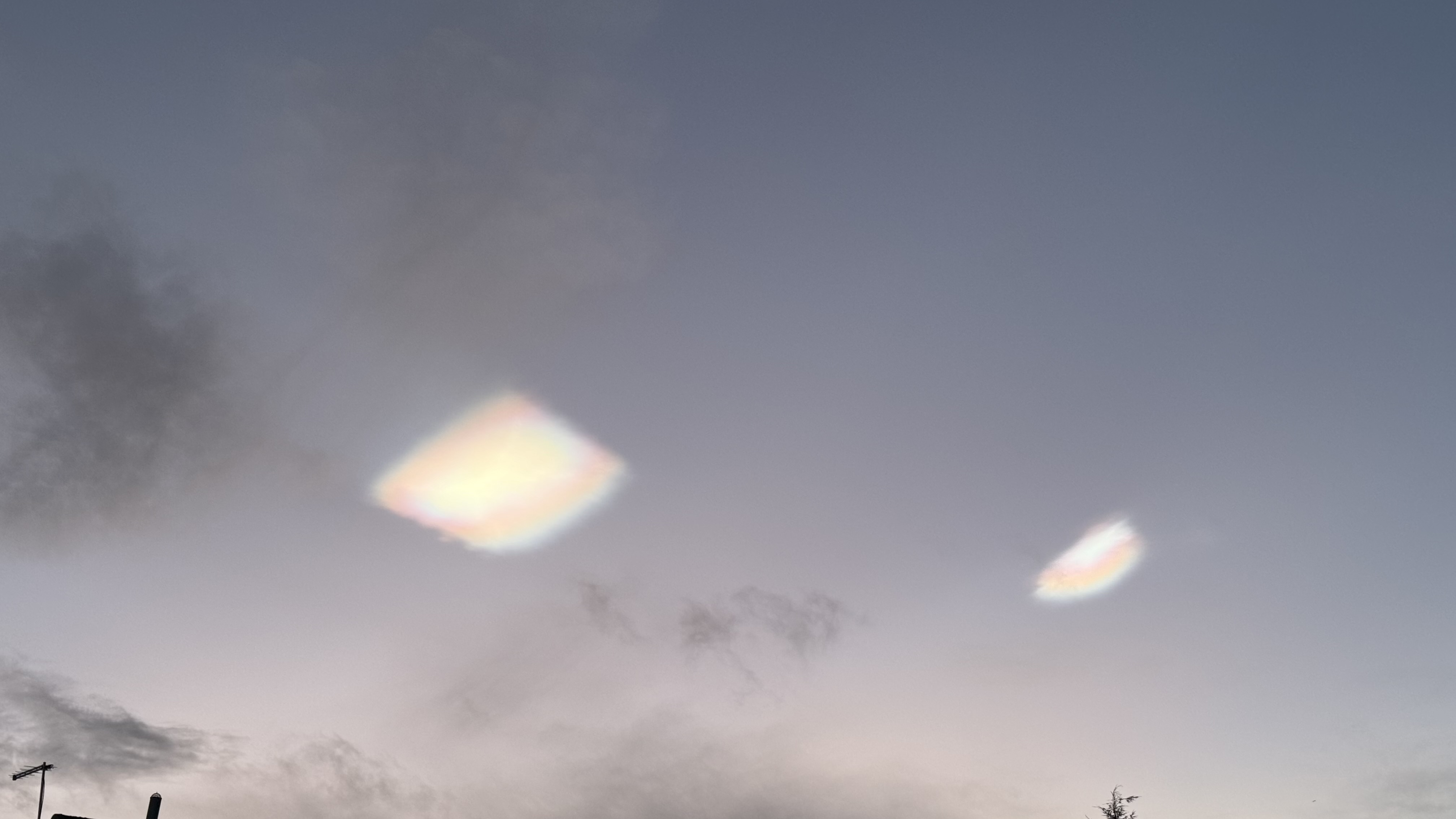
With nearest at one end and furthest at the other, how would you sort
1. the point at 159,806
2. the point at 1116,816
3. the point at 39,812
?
the point at 159,806 → the point at 1116,816 → the point at 39,812

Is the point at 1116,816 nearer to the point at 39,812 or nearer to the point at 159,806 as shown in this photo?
the point at 159,806

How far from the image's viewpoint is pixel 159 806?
31.2 m

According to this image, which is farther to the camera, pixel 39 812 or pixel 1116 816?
pixel 39 812

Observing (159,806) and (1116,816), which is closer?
(159,806)

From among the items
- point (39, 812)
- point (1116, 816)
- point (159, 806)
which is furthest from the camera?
point (39, 812)

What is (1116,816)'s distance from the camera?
61906 mm

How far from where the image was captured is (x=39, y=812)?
68625mm

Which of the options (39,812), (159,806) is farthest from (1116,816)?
(39,812)

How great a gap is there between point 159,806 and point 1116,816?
5457cm

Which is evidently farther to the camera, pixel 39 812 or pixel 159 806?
pixel 39 812

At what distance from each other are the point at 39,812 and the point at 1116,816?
7389 cm
